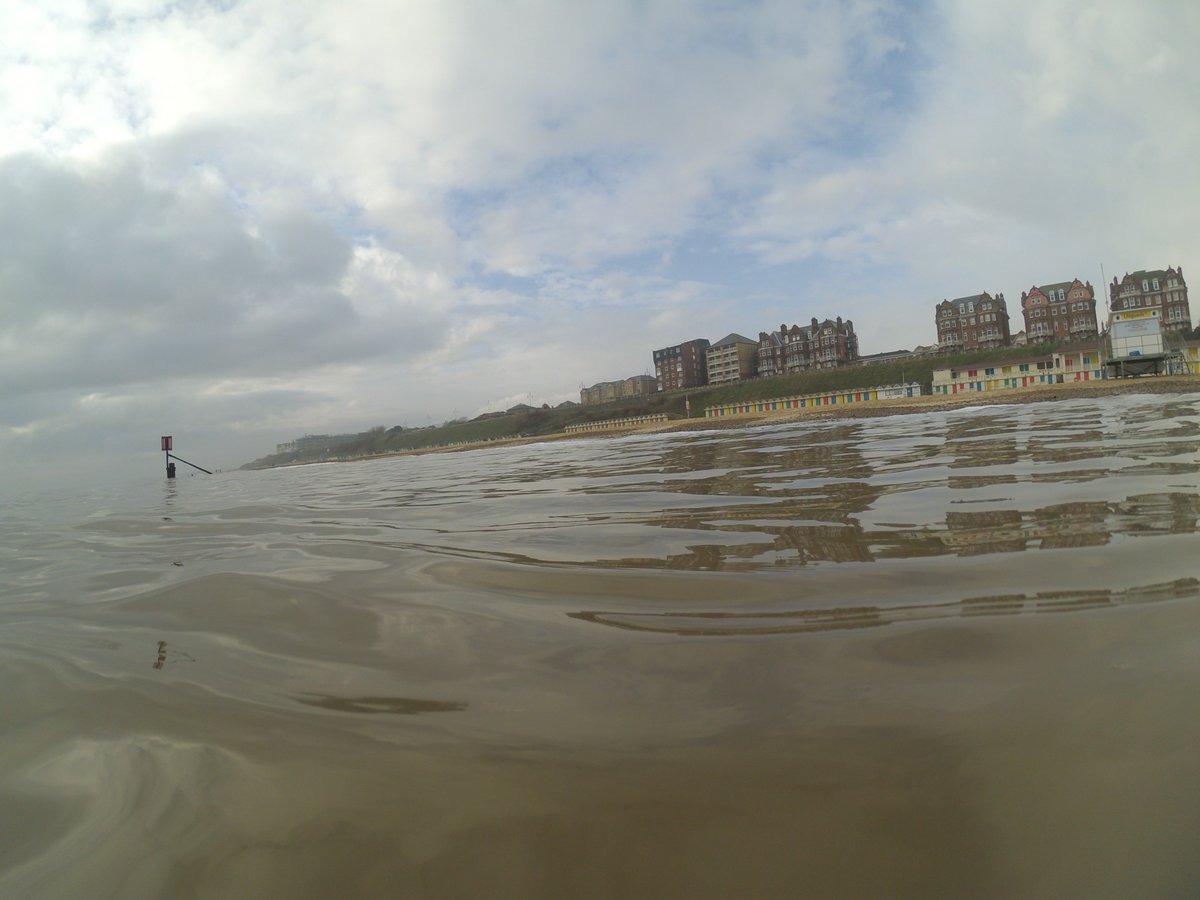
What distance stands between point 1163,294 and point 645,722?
308 feet

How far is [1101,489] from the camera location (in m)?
3.20

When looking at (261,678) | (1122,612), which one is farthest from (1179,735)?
(261,678)

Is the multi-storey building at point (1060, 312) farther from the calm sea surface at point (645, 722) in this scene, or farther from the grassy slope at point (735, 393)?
the calm sea surface at point (645, 722)

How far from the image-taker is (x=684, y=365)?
103938mm

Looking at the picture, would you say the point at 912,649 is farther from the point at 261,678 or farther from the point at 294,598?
the point at 294,598

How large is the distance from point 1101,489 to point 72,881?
4471 millimetres

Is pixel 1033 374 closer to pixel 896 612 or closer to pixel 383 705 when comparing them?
pixel 896 612

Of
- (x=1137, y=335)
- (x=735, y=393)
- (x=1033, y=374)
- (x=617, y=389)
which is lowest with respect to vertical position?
(x=1033, y=374)

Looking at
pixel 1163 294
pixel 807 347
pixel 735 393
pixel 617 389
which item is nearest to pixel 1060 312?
pixel 1163 294

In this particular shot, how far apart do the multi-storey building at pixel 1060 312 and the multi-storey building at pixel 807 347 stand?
77.6 ft

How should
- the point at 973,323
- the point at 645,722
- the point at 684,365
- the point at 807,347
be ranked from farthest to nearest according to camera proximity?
1. the point at 684,365
2. the point at 807,347
3. the point at 973,323
4. the point at 645,722

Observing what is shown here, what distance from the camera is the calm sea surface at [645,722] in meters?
0.87

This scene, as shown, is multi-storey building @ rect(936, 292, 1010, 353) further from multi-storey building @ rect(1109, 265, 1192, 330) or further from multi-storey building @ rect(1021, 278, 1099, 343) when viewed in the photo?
multi-storey building @ rect(1109, 265, 1192, 330)

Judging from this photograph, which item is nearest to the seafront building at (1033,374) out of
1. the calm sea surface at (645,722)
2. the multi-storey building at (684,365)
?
the calm sea surface at (645,722)
